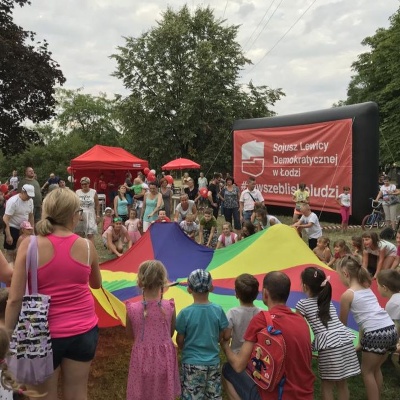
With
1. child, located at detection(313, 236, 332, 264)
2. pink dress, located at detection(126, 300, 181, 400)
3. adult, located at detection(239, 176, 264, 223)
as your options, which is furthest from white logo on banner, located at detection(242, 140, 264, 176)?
pink dress, located at detection(126, 300, 181, 400)

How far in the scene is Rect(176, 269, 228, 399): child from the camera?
2420 millimetres

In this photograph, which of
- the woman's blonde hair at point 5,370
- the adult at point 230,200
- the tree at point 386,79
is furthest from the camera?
the tree at point 386,79

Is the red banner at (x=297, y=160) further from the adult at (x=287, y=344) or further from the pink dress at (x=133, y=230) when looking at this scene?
the adult at (x=287, y=344)

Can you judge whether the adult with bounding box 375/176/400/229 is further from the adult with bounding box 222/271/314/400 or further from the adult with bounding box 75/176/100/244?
the adult with bounding box 222/271/314/400

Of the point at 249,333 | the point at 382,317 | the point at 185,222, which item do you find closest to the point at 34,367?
the point at 249,333

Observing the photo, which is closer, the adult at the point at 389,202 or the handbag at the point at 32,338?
the handbag at the point at 32,338

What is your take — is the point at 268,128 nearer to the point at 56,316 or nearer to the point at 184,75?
the point at 56,316

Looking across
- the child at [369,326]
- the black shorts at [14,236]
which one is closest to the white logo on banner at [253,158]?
the black shorts at [14,236]

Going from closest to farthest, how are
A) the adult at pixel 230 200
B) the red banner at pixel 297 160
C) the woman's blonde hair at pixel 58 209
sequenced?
the woman's blonde hair at pixel 58 209 → the adult at pixel 230 200 → the red banner at pixel 297 160

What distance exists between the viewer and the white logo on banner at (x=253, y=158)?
1268 cm

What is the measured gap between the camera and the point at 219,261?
5.32 meters

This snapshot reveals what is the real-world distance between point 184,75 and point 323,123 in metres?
15.6

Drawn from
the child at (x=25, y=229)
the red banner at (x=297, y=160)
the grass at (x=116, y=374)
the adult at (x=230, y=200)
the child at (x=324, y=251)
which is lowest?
the grass at (x=116, y=374)

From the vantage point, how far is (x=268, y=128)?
40.8 ft
